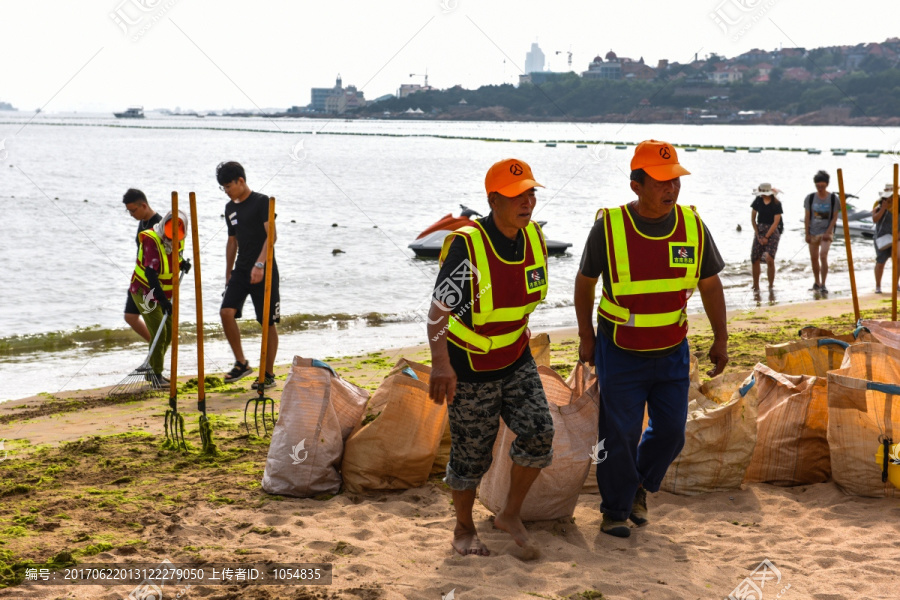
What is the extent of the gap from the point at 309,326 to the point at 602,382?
28.0 feet

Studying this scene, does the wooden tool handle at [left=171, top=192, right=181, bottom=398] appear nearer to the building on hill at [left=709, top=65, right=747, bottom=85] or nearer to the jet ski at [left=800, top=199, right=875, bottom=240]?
the jet ski at [left=800, top=199, right=875, bottom=240]

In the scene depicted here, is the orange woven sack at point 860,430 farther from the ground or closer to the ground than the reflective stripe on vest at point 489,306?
closer to the ground

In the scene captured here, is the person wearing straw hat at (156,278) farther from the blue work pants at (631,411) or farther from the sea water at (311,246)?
the blue work pants at (631,411)

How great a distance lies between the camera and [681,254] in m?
3.85

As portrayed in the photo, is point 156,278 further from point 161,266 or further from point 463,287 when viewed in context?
point 463,287

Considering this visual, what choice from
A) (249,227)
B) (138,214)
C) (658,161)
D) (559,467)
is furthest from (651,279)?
(138,214)

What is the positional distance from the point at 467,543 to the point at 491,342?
947 millimetres

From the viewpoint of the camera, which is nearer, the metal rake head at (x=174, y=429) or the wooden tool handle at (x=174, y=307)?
the wooden tool handle at (x=174, y=307)

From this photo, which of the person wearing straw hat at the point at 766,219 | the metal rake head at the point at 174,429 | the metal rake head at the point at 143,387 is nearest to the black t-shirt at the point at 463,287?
the metal rake head at the point at 174,429

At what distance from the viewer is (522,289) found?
144 inches

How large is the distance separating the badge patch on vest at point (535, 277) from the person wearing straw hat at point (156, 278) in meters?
3.88

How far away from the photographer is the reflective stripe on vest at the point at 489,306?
11.7 ft

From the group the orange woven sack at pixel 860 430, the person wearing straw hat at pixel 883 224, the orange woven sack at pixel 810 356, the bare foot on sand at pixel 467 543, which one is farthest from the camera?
the person wearing straw hat at pixel 883 224

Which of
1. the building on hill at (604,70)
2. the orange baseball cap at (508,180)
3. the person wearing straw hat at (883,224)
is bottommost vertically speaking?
the person wearing straw hat at (883,224)
